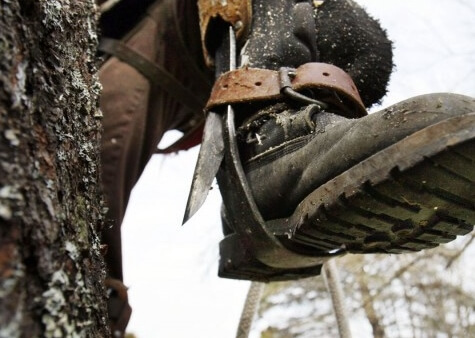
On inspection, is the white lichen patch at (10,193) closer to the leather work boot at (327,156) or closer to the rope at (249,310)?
the leather work boot at (327,156)

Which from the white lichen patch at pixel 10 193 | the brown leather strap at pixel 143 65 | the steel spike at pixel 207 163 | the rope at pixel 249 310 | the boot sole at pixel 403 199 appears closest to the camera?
the white lichen patch at pixel 10 193

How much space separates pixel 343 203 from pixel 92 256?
32 cm

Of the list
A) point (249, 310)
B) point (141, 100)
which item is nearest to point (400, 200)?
point (141, 100)

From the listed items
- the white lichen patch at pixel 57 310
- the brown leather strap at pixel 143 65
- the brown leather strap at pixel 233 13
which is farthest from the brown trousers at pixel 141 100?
the white lichen patch at pixel 57 310

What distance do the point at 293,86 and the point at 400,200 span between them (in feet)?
0.97

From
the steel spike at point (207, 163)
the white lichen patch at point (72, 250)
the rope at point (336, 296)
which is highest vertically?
the white lichen patch at point (72, 250)

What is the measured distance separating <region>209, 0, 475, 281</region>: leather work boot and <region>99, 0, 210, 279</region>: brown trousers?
0.62 feet

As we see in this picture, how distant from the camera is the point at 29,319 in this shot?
0.35 meters

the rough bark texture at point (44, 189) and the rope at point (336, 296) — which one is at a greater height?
the rough bark texture at point (44, 189)

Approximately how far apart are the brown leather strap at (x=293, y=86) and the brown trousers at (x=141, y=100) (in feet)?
0.66

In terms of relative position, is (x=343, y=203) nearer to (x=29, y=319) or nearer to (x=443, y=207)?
(x=443, y=207)

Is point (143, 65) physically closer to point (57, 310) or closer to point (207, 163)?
point (207, 163)

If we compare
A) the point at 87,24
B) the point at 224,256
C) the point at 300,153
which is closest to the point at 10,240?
the point at 87,24

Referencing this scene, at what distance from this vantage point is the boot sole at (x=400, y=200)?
0.63 m
